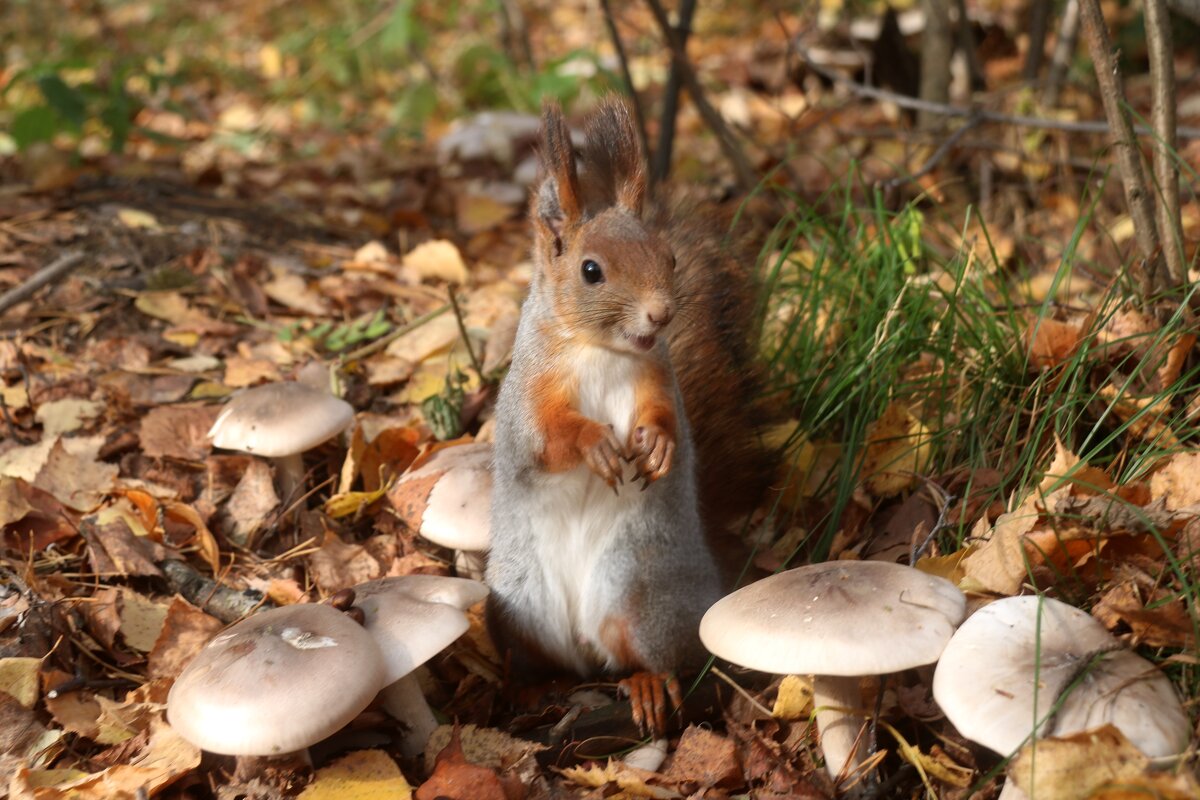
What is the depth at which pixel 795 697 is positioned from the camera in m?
2.06

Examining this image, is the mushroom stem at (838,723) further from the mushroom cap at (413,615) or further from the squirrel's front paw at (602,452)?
the mushroom cap at (413,615)

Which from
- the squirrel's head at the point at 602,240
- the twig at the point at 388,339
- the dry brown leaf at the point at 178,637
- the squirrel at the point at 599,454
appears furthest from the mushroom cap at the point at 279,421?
the squirrel's head at the point at 602,240

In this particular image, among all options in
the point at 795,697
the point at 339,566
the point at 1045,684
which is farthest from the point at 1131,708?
the point at 339,566

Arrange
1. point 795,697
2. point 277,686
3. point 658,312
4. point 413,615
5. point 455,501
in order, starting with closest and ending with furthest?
point 277,686, point 658,312, point 413,615, point 795,697, point 455,501

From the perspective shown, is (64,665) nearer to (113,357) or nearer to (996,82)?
(113,357)

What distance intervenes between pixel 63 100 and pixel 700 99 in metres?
2.29

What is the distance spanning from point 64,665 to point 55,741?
0.80ft

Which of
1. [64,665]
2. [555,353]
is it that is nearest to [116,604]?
[64,665]

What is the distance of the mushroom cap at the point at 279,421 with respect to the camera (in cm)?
259

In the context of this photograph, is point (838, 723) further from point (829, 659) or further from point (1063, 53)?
point (1063, 53)

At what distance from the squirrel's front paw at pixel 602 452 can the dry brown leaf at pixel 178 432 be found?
1395 millimetres

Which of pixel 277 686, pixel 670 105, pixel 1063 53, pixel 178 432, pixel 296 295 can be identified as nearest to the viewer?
pixel 277 686

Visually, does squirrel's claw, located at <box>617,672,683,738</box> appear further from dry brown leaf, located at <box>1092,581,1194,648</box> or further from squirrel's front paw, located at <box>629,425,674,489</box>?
dry brown leaf, located at <box>1092,581,1194,648</box>

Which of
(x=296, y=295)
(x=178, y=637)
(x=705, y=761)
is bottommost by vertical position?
(x=705, y=761)
